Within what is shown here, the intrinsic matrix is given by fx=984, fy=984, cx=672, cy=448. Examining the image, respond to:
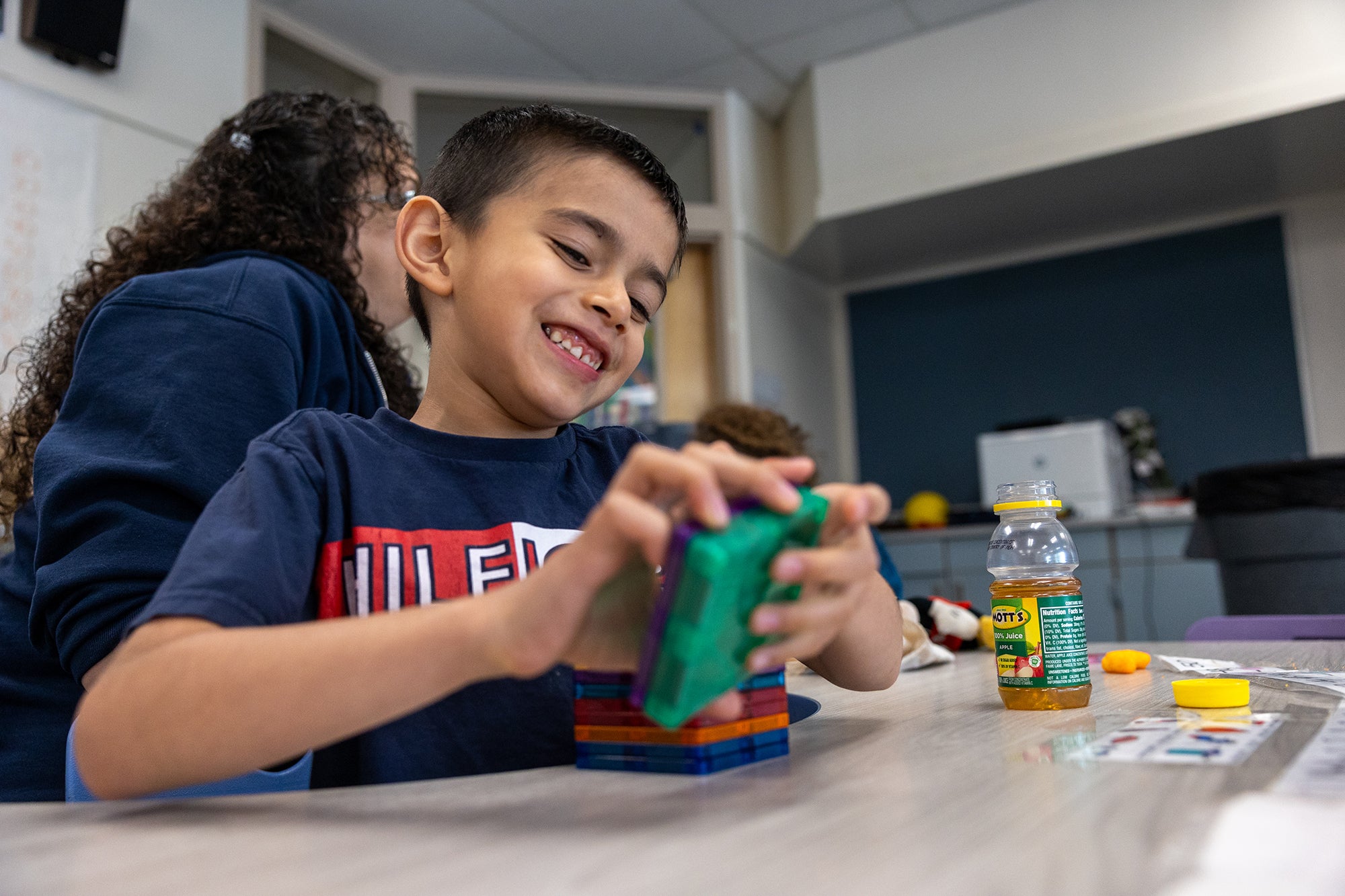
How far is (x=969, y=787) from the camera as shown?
18.7 inches

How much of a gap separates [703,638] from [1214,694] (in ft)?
1.54

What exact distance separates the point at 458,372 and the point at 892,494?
423 cm

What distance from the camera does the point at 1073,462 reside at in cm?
392

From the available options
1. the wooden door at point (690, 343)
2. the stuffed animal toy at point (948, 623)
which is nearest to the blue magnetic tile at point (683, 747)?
the stuffed animal toy at point (948, 623)

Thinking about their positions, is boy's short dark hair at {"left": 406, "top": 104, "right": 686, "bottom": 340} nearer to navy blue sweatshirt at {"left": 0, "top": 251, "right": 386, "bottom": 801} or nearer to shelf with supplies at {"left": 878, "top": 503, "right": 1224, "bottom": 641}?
navy blue sweatshirt at {"left": 0, "top": 251, "right": 386, "bottom": 801}

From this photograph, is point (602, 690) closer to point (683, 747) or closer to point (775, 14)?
point (683, 747)

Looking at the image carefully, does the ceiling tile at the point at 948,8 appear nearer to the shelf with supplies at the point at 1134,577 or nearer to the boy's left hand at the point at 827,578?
the shelf with supplies at the point at 1134,577

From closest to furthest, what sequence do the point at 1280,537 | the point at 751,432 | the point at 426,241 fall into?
the point at 426,241
the point at 751,432
the point at 1280,537

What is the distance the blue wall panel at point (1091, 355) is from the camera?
4184mm

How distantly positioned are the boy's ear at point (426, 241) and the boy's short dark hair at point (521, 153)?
0.05 feet

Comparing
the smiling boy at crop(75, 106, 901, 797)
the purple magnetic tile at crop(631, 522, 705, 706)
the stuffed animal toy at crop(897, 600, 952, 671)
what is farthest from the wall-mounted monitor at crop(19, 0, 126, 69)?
the purple magnetic tile at crop(631, 522, 705, 706)

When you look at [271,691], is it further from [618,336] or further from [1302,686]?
[1302,686]

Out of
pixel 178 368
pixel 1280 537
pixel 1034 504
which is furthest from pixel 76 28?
pixel 1280 537

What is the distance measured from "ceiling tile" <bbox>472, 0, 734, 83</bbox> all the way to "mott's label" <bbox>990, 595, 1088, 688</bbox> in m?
3.37
